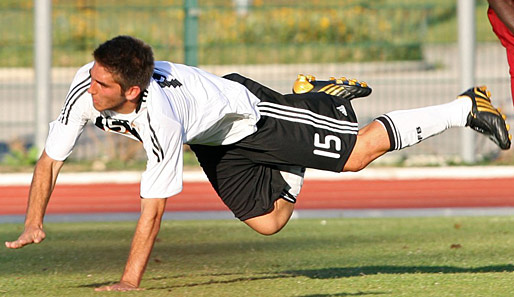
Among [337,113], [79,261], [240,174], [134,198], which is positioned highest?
[337,113]

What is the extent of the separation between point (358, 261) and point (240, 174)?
1.30 m

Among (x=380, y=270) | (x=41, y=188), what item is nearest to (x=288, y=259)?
(x=380, y=270)

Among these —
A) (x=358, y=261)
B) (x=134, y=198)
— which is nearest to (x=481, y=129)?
(x=358, y=261)

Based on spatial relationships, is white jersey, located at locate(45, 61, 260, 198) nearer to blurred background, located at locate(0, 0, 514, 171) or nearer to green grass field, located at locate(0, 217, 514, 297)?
green grass field, located at locate(0, 217, 514, 297)

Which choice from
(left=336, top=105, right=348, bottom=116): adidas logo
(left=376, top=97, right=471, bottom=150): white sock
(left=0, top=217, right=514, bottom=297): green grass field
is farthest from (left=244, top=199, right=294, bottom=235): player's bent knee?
(left=376, top=97, right=471, bottom=150): white sock

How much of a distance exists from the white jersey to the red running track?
16.7 feet

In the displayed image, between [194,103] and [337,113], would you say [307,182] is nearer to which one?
[337,113]

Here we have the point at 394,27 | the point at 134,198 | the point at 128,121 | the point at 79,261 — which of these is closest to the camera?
the point at 128,121

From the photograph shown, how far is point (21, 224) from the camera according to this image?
1016 centimetres

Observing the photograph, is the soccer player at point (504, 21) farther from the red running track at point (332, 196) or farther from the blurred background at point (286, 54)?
the blurred background at point (286, 54)

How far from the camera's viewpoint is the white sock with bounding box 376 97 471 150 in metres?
6.91

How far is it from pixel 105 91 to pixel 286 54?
955 centimetres

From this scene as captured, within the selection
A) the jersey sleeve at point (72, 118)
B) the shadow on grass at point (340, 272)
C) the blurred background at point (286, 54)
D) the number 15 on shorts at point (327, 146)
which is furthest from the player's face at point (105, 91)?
the blurred background at point (286, 54)

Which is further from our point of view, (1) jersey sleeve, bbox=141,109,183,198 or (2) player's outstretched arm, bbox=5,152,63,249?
(2) player's outstretched arm, bbox=5,152,63,249
